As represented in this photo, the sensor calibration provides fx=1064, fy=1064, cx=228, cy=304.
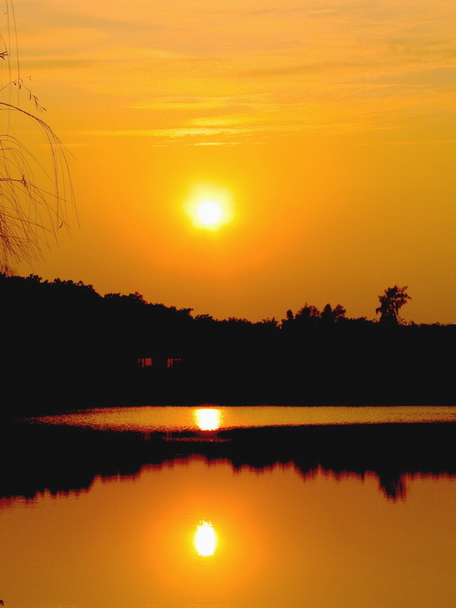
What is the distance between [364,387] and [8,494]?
6805 centimetres

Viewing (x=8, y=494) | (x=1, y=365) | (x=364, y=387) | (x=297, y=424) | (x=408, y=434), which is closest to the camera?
(x=8, y=494)

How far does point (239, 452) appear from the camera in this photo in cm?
3909

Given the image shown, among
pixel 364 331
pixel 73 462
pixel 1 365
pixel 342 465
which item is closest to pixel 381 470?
pixel 342 465

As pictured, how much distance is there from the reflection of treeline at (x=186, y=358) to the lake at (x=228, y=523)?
35.1m

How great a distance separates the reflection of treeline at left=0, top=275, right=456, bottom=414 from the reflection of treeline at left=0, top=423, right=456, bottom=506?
25.8 meters

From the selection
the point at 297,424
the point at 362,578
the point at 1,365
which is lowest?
the point at 362,578

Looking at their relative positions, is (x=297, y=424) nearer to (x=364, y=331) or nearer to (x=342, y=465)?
(x=342, y=465)

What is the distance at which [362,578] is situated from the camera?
1770cm

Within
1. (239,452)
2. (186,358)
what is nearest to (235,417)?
(239,452)

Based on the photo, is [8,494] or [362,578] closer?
[362,578]

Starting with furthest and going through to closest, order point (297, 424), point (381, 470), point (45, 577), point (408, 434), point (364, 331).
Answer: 1. point (364, 331)
2. point (297, 424)
3. point (408, 434)
4. point (381, 470)
5. point (45, 577)

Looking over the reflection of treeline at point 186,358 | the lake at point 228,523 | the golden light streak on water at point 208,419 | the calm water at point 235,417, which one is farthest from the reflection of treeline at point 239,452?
the reflection of treeline at point 186,358

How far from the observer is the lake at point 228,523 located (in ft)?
54.9

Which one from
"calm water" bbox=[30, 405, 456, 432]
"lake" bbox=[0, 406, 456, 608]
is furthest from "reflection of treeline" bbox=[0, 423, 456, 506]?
"calm water" bbox=[30, 405, 456, 432]
